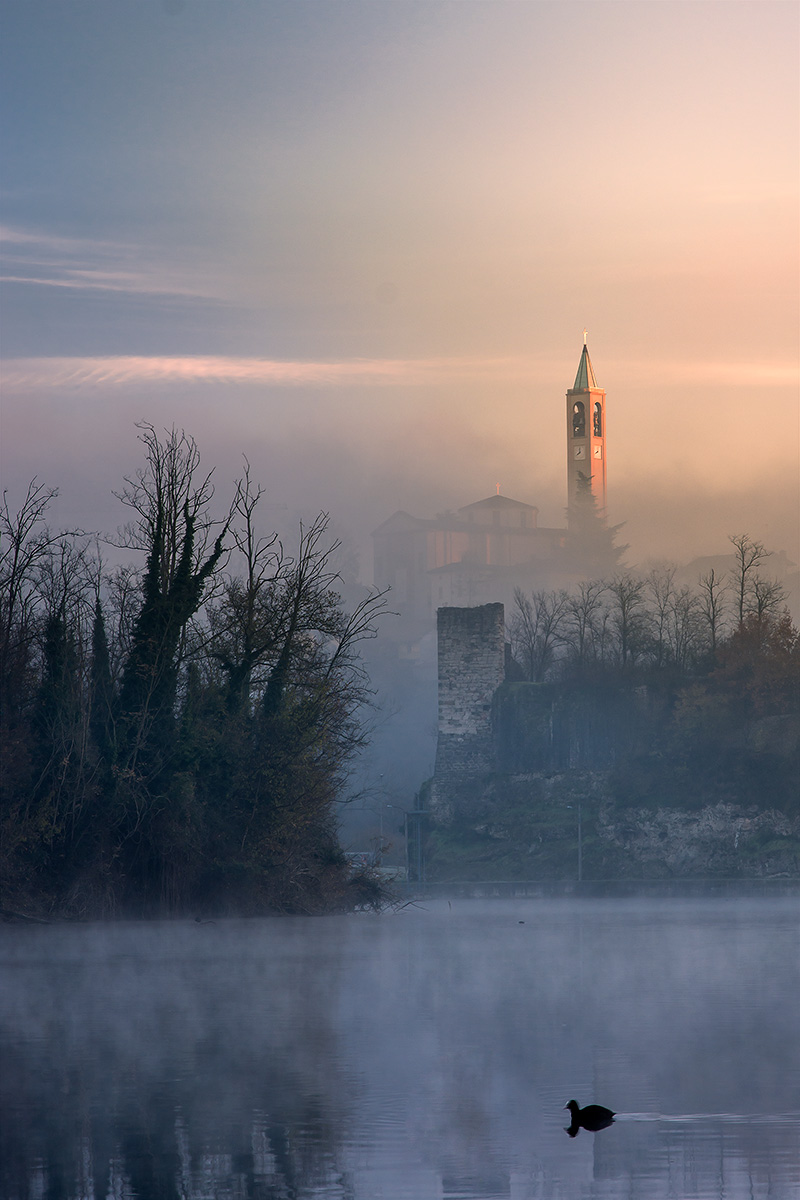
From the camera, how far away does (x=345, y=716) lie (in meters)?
26.8

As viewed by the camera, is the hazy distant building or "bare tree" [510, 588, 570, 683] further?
the hazy distant building

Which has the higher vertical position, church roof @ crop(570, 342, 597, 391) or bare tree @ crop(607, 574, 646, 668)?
church roof @ crop(570, 342, 597, 391)

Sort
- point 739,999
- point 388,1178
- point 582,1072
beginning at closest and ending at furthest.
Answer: point 388,1178
point 582,1072
point 739,999

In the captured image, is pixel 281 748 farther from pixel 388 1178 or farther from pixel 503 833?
A: pixel 503 833

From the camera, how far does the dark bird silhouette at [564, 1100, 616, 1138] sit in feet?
20.9

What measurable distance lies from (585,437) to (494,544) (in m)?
16.4

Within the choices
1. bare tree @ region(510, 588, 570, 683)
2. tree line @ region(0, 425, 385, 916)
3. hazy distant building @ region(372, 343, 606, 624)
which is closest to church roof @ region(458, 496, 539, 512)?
hazy distant building @ region(372, 343, 606, 624)

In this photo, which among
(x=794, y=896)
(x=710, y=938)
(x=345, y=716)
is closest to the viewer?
(x=710, y=938)

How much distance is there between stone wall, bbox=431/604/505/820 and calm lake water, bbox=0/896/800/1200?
4191 centimetres

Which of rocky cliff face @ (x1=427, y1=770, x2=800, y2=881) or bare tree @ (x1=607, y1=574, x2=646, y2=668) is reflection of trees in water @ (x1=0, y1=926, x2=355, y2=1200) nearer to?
rocky cliff face @ (x1=427, y1=770, x2=800, y2=881)

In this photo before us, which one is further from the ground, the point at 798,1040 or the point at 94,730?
the point at 94,730

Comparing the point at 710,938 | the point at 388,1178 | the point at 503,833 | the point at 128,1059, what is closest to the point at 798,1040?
the point at 128,1059

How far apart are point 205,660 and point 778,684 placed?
3526cm

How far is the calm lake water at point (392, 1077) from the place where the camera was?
560cm
